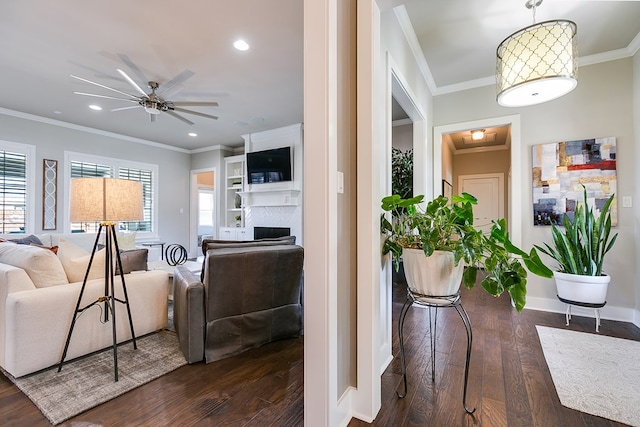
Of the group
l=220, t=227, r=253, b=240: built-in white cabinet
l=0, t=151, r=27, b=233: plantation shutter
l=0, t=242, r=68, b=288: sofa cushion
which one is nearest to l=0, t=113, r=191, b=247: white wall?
l=0, t=151, r=27, b=233: plantation shutter

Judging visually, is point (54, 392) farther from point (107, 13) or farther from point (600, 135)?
point (600, 135)

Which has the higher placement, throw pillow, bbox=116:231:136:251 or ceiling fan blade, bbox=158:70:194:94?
ceiling fan blade, bbox=158:70:194:94

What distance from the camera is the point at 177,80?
11.2 ft

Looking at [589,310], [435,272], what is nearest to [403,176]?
[589,310]

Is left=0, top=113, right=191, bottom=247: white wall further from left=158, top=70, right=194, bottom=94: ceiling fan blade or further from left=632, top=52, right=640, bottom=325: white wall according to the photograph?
left=632, top=52, right=640, bottom=325: white wall

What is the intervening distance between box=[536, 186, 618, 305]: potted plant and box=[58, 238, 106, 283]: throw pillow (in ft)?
13.6

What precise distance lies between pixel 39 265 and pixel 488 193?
770 centimetres

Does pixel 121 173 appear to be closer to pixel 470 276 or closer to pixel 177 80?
pixel 177 80

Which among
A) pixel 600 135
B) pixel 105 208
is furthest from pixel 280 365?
pixel 600 135

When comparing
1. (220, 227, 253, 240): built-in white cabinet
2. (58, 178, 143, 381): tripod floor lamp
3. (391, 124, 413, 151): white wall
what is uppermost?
(391, 124, 413, 151): white wall

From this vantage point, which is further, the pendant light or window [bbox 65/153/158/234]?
window [bbox 65/153/158/234]

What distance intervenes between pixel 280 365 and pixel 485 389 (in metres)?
1.32

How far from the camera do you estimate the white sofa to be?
1.80 m

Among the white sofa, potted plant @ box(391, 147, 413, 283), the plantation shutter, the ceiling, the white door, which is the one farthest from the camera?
the white door
